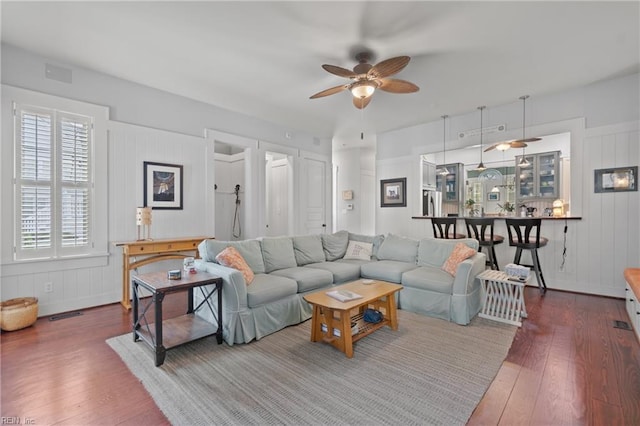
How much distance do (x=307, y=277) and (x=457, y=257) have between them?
1793 mm

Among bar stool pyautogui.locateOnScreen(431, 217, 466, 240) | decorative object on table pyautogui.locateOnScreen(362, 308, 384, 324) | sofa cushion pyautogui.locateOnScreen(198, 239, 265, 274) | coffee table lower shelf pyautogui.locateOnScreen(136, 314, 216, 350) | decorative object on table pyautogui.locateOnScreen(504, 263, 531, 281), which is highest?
bar stool pyautogui.locateOnScreen(431, 217, 466, 240)

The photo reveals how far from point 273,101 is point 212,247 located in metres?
2.68

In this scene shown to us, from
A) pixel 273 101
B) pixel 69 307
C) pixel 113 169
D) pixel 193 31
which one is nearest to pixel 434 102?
pixel 273 101

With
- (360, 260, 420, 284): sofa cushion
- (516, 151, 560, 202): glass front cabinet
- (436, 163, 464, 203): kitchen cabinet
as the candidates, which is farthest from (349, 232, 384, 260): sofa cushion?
(516, 151, 560, 202): glass front cabinet

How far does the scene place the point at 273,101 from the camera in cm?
478

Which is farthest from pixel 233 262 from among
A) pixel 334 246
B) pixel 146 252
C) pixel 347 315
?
pixel 334 246

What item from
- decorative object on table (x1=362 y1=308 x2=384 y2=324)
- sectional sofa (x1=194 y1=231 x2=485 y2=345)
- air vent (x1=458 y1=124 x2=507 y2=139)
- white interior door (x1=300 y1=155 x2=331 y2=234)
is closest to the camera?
sectional sofa (x1=194 y1=231 x2=485 y2=345)

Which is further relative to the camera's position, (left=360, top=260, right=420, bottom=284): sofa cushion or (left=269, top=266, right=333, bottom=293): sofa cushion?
(left=360, top=260, right=420, bottom=284): sofa cushion

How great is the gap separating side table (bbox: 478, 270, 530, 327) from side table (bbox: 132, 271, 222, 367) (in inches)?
113

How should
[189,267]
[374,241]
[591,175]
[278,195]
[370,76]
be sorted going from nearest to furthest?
[189,267], [370,76], [591,175], [374,241], [278,195]

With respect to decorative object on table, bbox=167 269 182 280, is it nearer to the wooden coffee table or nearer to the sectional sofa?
the sectional sofa

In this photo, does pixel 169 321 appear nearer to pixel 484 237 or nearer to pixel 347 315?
pixel 347 315

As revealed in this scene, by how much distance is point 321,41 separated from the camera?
3.07 m

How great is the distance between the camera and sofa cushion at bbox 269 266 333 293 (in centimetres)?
335
